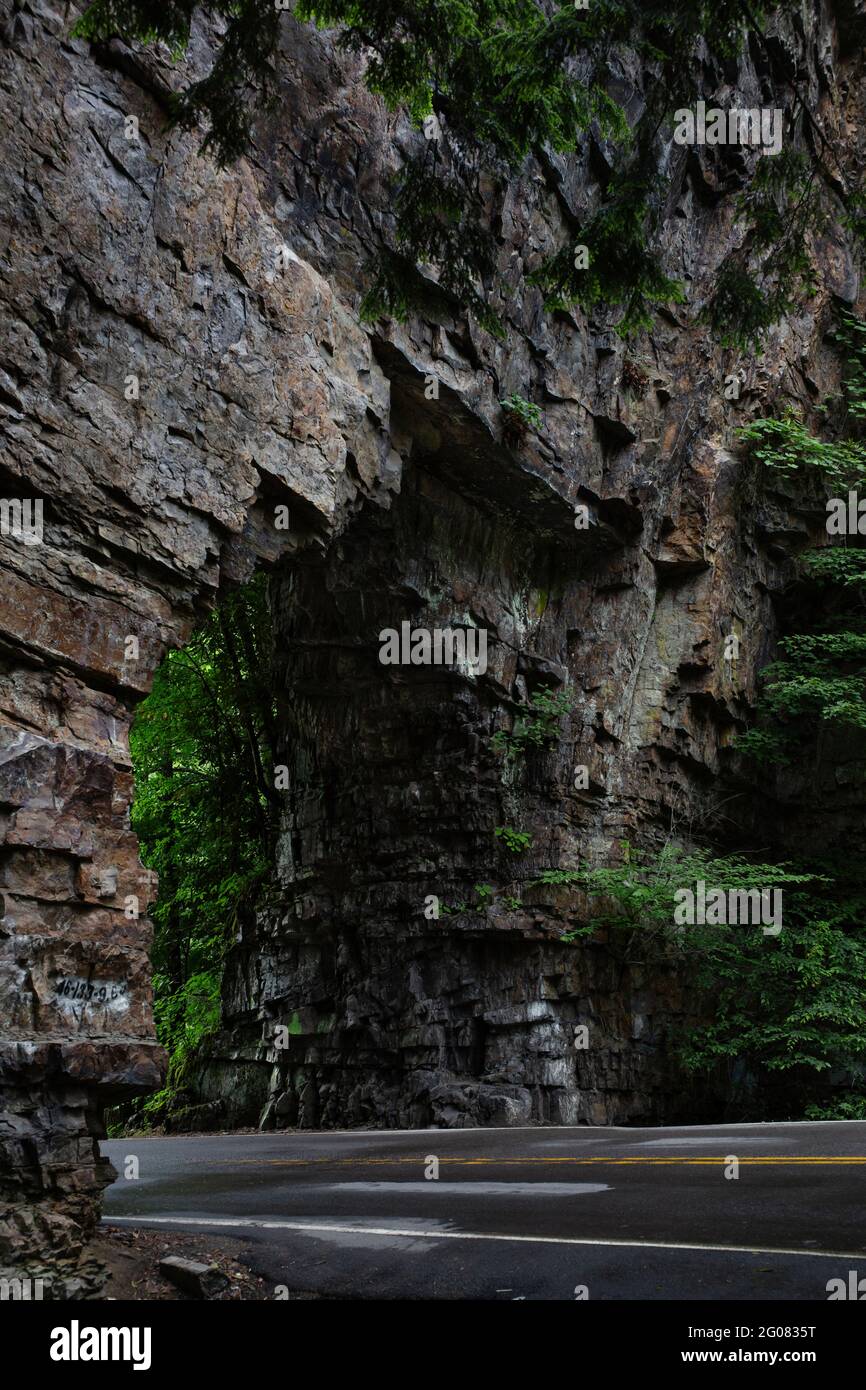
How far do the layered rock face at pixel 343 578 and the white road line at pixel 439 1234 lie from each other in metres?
0.69

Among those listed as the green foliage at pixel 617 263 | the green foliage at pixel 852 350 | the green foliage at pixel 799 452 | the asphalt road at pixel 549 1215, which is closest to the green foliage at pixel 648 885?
the asphalt road at pixel 549 1215

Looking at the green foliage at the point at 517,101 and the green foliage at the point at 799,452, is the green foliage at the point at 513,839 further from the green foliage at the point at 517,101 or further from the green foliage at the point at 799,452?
the green foliage at the point at 517,101

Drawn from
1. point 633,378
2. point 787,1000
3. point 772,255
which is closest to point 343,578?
point 633,378

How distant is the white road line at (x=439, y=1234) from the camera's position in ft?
15.3

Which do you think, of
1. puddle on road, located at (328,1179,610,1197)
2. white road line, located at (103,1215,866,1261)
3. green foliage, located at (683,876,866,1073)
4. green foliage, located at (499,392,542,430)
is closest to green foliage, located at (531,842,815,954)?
green foliage, located at (683,876,866,1073)

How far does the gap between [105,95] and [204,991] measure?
15707mm

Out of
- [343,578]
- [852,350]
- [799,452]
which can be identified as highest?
[852,350]

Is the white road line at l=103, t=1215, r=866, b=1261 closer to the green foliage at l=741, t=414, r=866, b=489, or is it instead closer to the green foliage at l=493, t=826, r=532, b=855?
the green foliage at l=493, t=826, r=532, b=855

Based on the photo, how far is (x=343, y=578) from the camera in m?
14.6

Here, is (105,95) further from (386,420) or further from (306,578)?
(306,578)

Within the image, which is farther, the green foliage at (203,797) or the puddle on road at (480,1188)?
the green foliage at (203,797)

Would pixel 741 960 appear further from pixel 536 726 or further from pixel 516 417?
pixel 516 417

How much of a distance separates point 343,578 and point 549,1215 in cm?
987

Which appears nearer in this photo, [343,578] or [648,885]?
[343,578]
